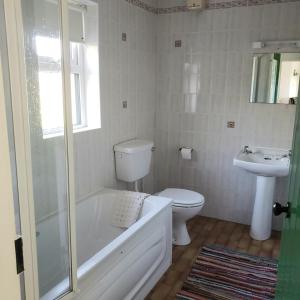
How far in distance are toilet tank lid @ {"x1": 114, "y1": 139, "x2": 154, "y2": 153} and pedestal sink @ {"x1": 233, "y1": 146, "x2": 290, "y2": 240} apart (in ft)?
2.74

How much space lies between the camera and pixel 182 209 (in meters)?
2.79

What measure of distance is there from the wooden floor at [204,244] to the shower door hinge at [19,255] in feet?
5.40

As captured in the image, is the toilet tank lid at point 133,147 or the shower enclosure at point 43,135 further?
the toilet tank lid at point 133,147

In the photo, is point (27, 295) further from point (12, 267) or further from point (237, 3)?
point (237, 3)

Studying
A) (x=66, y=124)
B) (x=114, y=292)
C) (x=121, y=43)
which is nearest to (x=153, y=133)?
(x=121, y=43)

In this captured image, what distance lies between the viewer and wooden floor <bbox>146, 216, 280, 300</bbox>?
240 centimetres

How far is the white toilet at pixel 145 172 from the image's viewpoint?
9.20 ft

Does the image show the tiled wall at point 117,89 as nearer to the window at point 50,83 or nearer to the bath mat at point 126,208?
the bath mat at point 126,208

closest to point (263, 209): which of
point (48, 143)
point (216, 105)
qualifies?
point (216, 105)

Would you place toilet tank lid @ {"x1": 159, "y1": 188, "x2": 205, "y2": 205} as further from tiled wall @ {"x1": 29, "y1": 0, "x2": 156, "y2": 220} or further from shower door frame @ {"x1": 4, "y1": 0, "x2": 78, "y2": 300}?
shower door frame @ {"x1": 4, "y1": 0, "x2": 78, "y2": 300}

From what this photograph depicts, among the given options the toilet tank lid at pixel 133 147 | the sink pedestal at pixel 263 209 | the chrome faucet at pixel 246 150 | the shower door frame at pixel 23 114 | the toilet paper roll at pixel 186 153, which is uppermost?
the shower door frame at pixel 23 114

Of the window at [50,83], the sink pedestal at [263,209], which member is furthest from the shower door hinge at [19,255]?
the sink pedestal at [263,209]

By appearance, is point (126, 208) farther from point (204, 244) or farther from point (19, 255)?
point (19, 255)

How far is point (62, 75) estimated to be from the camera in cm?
104
